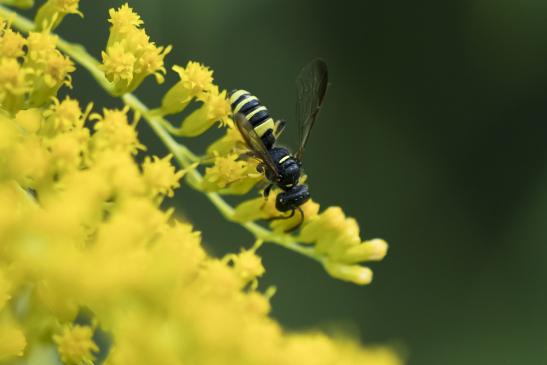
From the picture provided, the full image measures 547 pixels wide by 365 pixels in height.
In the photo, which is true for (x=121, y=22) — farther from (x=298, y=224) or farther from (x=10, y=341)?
(x=10, y=341)

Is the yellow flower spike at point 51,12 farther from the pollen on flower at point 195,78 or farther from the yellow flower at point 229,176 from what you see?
the yellow flower at point 229,176

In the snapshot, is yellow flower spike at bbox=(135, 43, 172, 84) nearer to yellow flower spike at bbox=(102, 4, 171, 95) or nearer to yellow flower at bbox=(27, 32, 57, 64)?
yellow flower spike at bbox=(102, 4, 171, 95)

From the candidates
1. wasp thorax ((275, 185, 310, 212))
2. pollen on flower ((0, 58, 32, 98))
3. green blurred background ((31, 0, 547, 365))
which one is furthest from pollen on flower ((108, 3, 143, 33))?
green blurred background ((31, 0, 547, 365))

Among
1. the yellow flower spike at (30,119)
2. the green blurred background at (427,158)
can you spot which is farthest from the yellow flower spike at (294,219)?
the green blurred background at (427,158)

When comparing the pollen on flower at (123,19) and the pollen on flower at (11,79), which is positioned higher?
the pollen on flower at (123,19)

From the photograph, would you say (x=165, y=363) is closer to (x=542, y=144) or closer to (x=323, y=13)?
(x=323, y=13)

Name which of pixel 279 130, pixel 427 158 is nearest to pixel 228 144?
pixel 279 130
